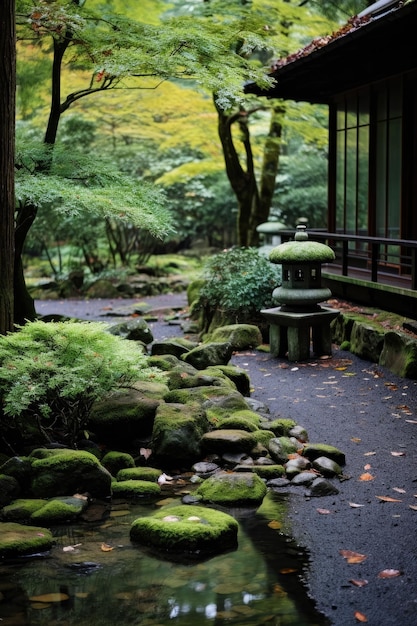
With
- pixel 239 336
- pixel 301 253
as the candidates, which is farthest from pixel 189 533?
pixel 239 336

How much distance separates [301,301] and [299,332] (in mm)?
441

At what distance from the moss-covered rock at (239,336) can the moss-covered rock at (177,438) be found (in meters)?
4.78

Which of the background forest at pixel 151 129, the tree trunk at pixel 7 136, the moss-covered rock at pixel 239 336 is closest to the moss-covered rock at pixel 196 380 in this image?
the background forest at pixel 151 129

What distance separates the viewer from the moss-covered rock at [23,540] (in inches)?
213

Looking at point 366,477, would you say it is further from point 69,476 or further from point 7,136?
point 7,136

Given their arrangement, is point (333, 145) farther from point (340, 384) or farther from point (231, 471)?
point (231, 471)

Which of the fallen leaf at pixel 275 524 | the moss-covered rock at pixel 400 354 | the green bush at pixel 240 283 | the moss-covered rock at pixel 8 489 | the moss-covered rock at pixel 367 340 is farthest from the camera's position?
the green bush at pixel 240 283

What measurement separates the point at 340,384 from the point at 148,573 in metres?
5.22

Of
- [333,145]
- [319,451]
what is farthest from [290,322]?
[333,145]

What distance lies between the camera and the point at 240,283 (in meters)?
13.2

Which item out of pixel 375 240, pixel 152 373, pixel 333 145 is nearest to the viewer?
pixel 152 373

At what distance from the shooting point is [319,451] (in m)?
7.06

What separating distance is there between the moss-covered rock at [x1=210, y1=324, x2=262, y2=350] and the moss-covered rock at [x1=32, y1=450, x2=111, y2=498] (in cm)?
578

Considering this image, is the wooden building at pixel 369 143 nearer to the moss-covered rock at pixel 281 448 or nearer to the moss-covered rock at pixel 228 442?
the moss-covered rock at pixel 281 448
